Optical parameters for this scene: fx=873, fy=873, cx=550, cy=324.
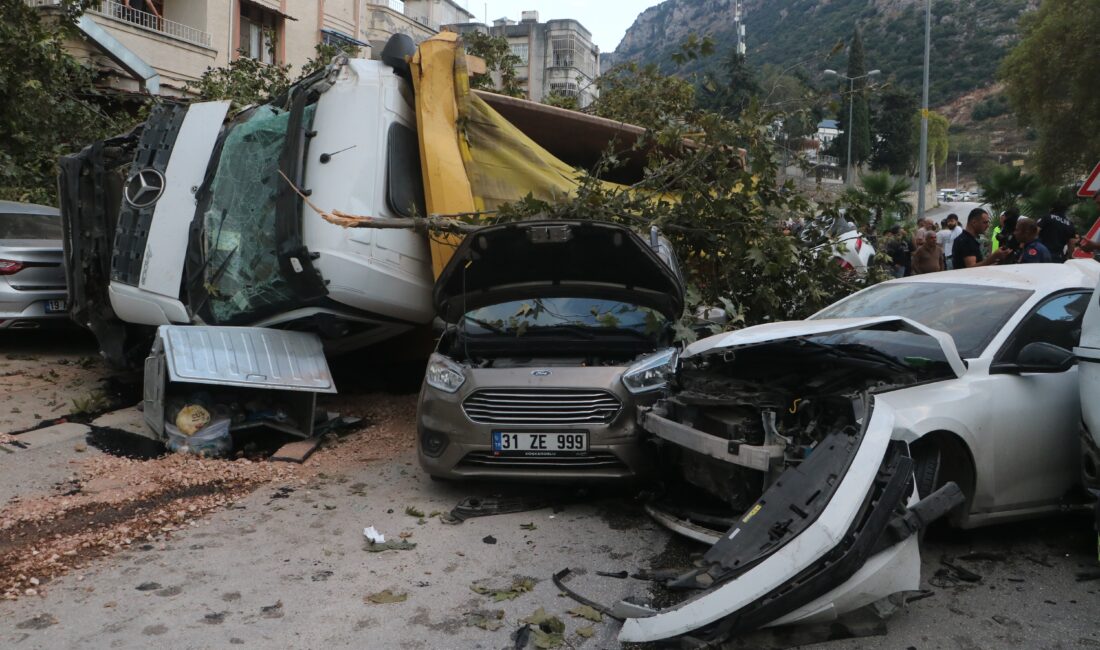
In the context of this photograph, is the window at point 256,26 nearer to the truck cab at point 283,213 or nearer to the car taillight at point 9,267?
the car taillight at point 9,267

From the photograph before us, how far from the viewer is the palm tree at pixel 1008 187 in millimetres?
20750

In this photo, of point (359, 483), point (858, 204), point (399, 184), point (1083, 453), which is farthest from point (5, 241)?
point (1083, 453)

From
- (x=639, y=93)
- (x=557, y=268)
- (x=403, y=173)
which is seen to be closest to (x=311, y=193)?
(x=403, y=173)

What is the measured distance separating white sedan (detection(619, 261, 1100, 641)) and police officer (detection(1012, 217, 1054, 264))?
3367 mm

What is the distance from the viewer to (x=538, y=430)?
5.27 metres

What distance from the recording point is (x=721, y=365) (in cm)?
500

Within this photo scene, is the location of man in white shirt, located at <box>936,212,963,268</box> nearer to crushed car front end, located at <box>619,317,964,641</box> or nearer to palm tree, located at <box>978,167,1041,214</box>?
palm tree, located at <box>978,167,1041,214</box>

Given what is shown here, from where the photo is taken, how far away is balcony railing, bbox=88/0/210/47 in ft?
63.8

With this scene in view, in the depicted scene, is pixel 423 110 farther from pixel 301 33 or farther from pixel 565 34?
pixel 565 34

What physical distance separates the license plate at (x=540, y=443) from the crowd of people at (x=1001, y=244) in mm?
4695

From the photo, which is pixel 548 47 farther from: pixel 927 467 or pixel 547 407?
pixel 927 467

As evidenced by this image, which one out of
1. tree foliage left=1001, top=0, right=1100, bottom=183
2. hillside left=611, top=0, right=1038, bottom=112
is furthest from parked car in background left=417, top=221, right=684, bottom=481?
hillside left=611, top=0, right=1038, bottom=112

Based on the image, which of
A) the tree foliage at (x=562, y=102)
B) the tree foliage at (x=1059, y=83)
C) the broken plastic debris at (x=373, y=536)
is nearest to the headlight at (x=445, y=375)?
the broken plastic debris at (x=373, y=536)

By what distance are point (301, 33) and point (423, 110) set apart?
66.8ft
